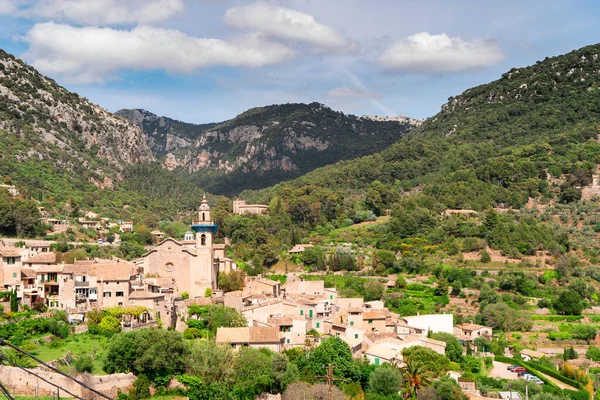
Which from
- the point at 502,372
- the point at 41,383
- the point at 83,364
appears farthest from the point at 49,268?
the point at 502,372

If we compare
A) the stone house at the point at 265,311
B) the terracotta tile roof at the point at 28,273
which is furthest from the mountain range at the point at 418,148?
the stone house at the point at 265,311

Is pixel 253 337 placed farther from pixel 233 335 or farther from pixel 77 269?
pixel 77 269

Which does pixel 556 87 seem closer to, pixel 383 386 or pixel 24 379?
pixel 383 386

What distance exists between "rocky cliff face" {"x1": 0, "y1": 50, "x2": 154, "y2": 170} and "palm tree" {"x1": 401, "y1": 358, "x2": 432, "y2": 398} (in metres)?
53.0

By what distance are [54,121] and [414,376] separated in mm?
66091

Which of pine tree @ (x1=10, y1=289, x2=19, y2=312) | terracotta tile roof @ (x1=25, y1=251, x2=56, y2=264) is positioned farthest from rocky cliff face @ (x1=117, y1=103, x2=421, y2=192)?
pine tree @ (x1=10, y1=289, x2=19, y2=312)

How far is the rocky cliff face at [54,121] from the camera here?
7800 centimetres

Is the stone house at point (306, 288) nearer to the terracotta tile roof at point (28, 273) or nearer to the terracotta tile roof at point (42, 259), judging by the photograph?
the terracotta tile roof at point (42, 259)

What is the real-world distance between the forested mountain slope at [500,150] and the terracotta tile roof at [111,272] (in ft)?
128

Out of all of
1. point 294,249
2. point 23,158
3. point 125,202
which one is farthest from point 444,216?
point 23,158

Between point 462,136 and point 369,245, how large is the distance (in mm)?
37831

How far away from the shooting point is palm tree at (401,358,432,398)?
100ft

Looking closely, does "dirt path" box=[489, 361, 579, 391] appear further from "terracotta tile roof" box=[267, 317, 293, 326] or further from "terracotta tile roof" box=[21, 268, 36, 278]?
"terracotta tile roof" box=[21, 268, 36, 278]

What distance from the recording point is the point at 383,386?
1163 inches
